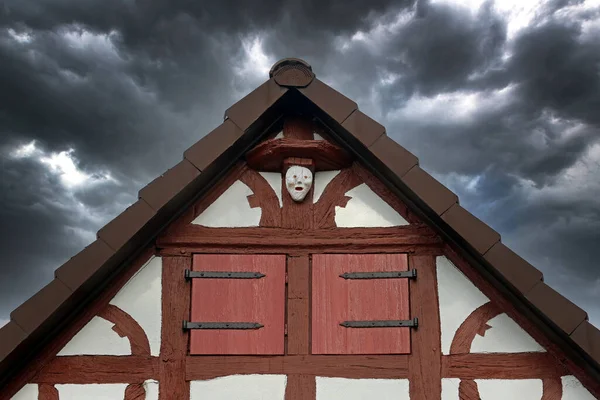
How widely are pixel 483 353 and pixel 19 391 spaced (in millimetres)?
3328

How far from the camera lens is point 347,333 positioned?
514 centimetres

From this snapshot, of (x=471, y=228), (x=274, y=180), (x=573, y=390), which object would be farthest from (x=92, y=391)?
(x=573, y=390)

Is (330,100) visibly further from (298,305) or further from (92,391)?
(92,391)

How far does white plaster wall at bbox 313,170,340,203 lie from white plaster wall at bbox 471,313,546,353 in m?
1.62

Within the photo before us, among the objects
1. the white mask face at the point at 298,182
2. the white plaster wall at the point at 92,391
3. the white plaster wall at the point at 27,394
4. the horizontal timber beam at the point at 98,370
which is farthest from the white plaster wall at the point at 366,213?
the white plaster wall at the point at 27,394

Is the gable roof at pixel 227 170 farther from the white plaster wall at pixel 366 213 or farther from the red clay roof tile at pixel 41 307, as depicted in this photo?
the white plaster wall at pixel 366 213

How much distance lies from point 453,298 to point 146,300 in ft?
7.53

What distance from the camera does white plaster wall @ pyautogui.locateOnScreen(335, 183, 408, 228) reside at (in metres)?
5.46

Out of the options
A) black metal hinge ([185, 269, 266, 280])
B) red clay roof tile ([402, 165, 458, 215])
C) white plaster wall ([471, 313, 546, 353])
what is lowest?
white plaster wall ([471, 313, 546, 353])

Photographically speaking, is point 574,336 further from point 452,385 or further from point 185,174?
point 185,174

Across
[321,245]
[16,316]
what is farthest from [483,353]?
[16,316]

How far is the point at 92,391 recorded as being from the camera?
197 inches

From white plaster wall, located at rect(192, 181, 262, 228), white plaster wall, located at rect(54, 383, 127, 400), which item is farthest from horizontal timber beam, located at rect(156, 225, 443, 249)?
white plaster wall, located at rect(54, 383, 127, 400)

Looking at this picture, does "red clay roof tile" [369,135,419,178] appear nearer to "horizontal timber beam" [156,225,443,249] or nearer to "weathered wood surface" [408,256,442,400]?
"horizontal timber beam" [156,225,443,249]
